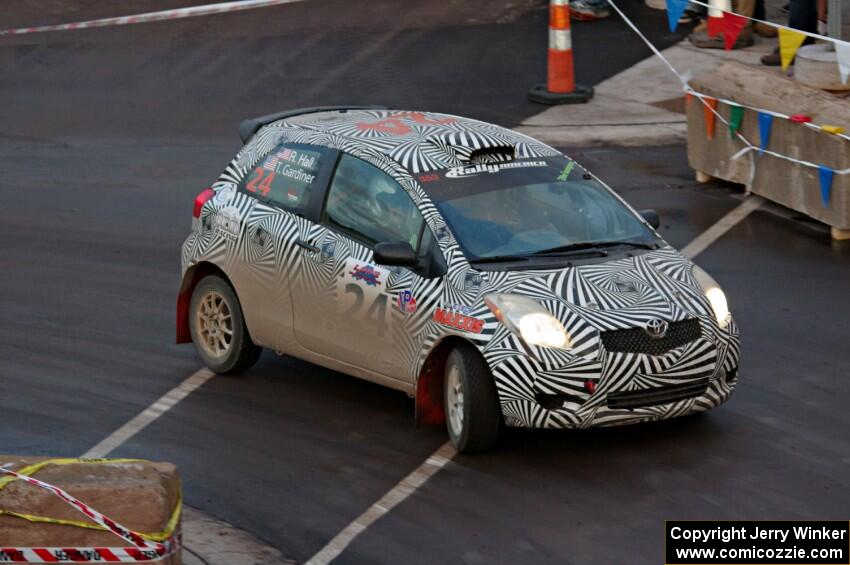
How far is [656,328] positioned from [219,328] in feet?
11.6

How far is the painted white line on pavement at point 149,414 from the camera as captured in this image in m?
9.52

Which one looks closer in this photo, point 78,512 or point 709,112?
point 78,512

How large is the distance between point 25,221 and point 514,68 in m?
7.76

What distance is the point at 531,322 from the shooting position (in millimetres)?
8539

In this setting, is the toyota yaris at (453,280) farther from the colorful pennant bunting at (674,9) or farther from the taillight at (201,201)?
the colorful pennant bunting at (674,9)

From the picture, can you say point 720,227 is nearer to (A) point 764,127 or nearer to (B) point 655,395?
(A) point 764,127

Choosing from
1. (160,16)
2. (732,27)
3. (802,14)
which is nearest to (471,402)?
(732,27)

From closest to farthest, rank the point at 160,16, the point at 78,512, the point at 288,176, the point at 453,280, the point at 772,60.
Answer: the point at 78,512, the point at 453,280, the point at 288,176, the point at 772,60, the point at 160,16

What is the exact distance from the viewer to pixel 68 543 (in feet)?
22.1

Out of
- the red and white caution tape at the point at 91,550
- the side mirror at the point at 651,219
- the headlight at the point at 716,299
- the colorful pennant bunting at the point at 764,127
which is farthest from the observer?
the colorful pennant bunting at the point at 764,127

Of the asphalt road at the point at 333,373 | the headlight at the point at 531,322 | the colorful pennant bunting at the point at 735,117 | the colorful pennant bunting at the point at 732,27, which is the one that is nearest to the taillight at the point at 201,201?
the asphalt road at the point at 333,373

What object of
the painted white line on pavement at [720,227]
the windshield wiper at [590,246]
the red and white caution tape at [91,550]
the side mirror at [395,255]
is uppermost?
the side mirror at [395,255]

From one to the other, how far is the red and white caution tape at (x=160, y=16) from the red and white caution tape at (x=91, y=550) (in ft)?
59.5

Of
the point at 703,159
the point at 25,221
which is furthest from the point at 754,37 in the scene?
the point at 25,221
